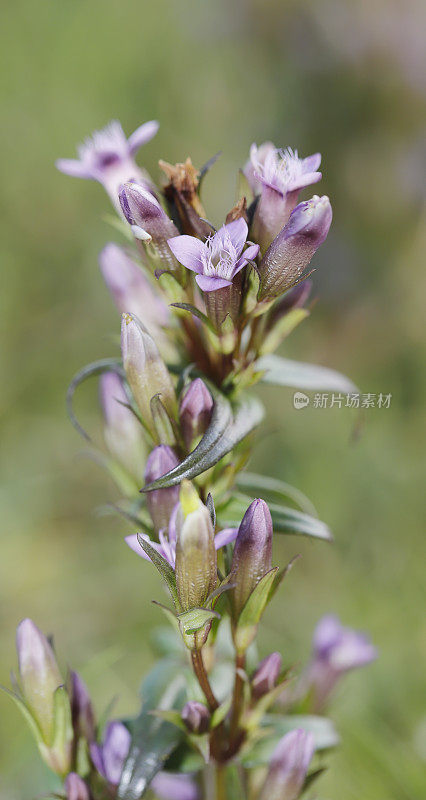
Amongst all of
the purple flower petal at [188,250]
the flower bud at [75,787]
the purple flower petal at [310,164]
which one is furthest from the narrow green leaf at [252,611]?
the purple flower petal at [310,164]

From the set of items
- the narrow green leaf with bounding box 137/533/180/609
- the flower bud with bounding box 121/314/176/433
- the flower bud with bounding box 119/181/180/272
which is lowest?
the narrow green leaf with bounding box 137/533/180/609

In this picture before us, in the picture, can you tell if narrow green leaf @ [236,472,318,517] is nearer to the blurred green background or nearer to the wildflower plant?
the wildflower plant

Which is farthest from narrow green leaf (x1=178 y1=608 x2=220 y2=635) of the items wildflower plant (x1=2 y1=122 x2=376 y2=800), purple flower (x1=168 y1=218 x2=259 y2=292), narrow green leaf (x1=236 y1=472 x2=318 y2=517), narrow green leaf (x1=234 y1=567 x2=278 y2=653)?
purple flower (x1=168 y1=218 x2=259 y2=292)

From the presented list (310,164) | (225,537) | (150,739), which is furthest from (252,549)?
(310,164)

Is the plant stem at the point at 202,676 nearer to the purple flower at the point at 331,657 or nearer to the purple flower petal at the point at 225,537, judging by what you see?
the purple flower petal at the point at 225,537

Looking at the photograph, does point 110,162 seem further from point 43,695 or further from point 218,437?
point 43,695
